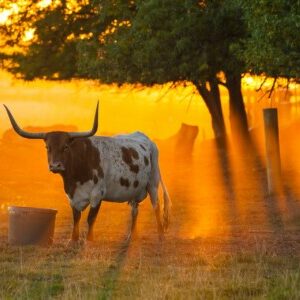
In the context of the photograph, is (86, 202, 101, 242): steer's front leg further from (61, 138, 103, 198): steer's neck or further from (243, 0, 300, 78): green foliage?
(243, 0, 300, 78): green foliage

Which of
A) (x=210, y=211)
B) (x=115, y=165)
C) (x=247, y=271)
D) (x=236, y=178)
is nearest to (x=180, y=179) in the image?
(x=236, y=178)

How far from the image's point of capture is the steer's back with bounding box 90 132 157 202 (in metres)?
15.7

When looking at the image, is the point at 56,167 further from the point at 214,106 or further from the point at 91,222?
the point at 214,106

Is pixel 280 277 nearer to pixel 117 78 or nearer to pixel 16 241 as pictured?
pixel 16 241

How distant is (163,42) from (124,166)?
36.5 feet

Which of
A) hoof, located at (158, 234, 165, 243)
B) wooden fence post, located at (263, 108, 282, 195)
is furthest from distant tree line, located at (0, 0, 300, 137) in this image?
hoof, located at (158, 234, 165, 243)

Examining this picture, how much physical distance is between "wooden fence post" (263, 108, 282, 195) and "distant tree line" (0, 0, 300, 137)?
111 centimetres

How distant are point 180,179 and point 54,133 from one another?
16.1 metres

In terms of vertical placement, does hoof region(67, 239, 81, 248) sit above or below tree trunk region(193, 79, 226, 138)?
above

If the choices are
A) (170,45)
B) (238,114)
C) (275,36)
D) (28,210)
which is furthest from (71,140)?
(238,114)

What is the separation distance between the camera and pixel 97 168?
50.7ft

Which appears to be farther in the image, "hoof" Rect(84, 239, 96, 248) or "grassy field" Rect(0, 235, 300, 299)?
"hoof" Rect(84, 239, 96, 248)

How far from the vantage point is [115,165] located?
51.9 feet

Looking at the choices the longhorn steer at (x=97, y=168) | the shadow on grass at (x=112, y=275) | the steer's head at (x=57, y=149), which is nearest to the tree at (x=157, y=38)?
the longhorn steer at (x=97, y=168)
